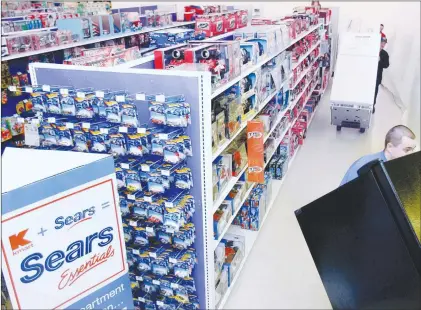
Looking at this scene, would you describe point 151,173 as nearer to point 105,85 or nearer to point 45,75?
point 105,85

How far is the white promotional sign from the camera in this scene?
3.07 feet

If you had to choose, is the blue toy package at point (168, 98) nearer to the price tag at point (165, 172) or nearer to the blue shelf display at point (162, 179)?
the blue shelf display at point (162, 179)

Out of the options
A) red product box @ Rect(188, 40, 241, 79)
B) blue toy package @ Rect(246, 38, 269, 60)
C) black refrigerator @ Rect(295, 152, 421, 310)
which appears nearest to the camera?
black refrigerator @ Rect(295, 152, 421, 310)

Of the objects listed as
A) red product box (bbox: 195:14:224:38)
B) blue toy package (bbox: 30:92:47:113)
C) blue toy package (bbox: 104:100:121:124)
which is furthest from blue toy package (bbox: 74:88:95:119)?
red product box (bbox: 195:14:224:38)

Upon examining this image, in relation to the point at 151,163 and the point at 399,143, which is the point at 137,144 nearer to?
the point at 151,163

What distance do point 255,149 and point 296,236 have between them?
1339 mm

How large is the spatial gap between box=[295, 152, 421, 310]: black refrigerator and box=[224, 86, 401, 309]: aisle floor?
8.08 feet

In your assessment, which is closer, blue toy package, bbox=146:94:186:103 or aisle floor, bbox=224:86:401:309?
blue toy package, bbox=146:94:186:103

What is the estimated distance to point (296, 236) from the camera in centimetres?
423

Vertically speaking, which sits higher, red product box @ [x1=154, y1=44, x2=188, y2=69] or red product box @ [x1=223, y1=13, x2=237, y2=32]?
red product box @ [x1=223, y1=13, x2=237, y2=32]

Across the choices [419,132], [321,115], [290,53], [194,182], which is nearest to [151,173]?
[194,182]

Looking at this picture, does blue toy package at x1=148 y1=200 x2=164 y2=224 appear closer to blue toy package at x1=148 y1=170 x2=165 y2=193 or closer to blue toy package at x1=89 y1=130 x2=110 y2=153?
blue toy package at x1=148 y1=170 x2=165 y2=193

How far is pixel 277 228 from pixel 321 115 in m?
4.64

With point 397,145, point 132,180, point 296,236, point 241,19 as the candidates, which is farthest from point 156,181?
point 241,19
